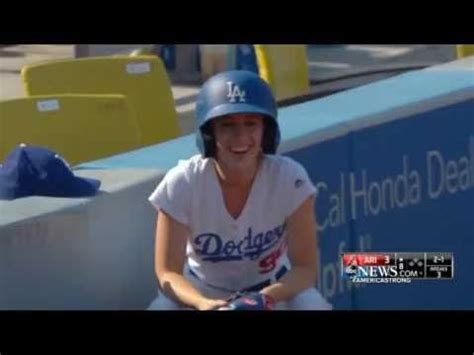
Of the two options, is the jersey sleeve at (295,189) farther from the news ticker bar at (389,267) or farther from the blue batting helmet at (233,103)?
the news ticker bar at (389,267)

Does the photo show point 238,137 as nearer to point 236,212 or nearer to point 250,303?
point 236,212

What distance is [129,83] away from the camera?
26.7ft

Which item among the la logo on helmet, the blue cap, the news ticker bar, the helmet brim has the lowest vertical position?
the news ticker bar

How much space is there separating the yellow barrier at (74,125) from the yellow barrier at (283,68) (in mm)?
2877

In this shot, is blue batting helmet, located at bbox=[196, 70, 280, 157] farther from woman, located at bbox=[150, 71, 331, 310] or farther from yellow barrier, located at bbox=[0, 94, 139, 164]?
yellow barrier, located at bbox=[0, 94, 139, 164]

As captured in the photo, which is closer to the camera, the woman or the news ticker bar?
the woman

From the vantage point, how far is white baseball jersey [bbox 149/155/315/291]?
204 inches

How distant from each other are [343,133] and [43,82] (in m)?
2.19

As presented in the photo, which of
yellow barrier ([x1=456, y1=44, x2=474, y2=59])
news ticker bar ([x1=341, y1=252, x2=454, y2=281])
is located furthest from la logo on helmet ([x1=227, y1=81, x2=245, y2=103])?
yellow barrier ([x1=456, y1=44, x2=474, y2=59])

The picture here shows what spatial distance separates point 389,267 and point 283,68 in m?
4.14

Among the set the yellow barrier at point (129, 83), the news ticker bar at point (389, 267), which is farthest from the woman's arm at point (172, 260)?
the yellow barrier at point (129, 83)

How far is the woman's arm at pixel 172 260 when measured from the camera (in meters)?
5.01
